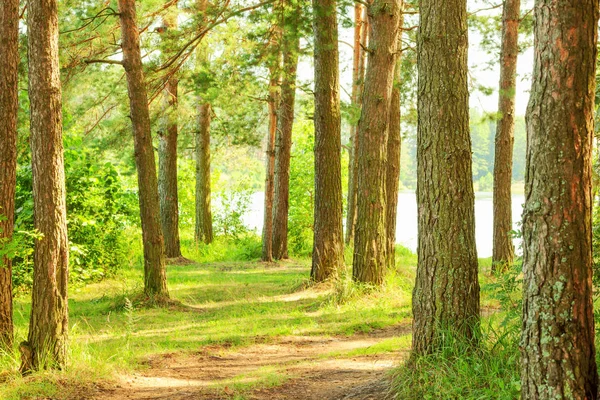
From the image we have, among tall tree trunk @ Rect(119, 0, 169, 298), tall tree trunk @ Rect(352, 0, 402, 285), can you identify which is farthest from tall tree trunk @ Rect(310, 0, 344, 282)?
tall tree trunk @ Rect(119, 0, 169, 298)

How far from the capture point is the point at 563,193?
11.0 feet

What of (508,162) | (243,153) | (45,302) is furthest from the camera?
(243,153)

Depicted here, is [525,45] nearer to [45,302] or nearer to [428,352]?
[428,352]

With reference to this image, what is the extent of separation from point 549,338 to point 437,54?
8.40 feet

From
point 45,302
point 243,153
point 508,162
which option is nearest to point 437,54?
point 45,302

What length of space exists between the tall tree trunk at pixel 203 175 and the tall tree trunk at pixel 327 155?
23.7 ft

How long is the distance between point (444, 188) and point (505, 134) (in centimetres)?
760

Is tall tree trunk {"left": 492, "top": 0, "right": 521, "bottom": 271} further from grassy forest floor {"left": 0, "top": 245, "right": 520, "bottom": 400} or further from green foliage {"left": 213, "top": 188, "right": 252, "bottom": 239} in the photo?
green foliage {"left": 213, "top": 188, "right": 252, "bottom": 239}

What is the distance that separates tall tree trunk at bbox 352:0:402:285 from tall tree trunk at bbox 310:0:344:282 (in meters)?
0.82

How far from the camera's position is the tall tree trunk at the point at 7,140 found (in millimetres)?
6191

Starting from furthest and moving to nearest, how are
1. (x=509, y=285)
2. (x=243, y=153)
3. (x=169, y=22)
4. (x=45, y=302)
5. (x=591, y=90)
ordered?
1. (x=243, y=153)
2. (x=169, y=22)
3. (x=45, y=302)
4. (x=509, y=285)
5. (x=591, y=90)

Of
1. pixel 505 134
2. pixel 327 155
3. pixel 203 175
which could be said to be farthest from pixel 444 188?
pixel 203 175

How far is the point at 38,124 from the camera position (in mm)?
5852

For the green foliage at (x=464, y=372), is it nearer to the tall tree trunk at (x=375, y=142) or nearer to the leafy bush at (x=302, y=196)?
the tall tree trunk at (x=375, y=142)
